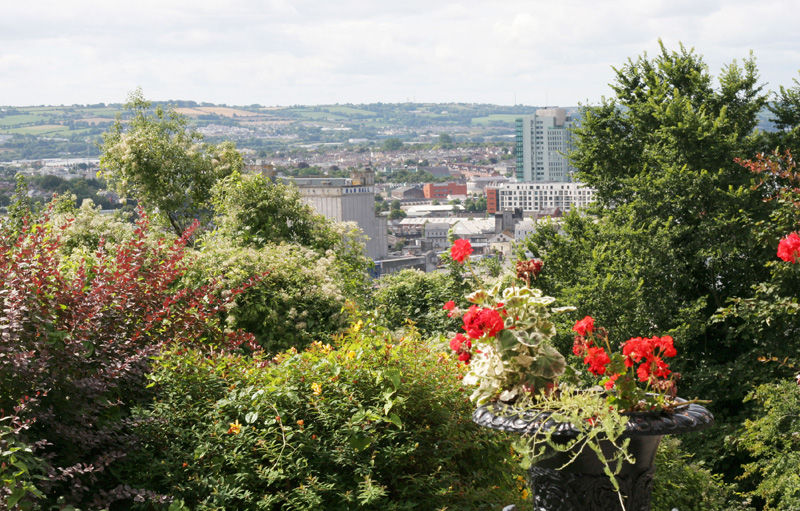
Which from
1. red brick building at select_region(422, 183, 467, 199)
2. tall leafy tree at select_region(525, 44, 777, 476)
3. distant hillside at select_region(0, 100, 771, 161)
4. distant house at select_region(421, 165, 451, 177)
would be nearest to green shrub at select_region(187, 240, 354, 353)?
tall leafy tree at select_region(525, 44, 777, 476)

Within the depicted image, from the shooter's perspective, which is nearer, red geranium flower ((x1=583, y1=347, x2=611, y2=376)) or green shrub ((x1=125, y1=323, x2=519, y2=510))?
red geranium flower ((x1=583, y1=347, x2=611, y2=376))

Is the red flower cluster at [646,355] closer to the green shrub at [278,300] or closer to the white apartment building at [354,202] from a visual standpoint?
the green shrub at [278,300]

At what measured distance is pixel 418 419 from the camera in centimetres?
368

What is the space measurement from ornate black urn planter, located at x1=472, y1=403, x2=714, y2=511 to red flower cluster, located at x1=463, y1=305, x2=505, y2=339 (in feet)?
0.90

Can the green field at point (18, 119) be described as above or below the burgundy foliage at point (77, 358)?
above

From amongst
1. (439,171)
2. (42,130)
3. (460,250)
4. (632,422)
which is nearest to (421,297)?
(460,250)

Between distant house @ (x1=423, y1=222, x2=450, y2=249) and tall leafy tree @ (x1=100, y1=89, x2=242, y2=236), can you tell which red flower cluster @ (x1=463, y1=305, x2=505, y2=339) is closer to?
tall leafy tree @ (x1=100, y1=89, x2=242, y2=236)

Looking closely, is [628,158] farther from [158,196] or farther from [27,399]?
[27,399]

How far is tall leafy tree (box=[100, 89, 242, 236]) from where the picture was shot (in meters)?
13.4

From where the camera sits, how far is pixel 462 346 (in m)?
3.25

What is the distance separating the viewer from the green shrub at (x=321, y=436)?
3.30 m

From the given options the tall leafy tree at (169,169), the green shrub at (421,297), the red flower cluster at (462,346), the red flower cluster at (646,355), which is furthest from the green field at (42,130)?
the red flower cluster at (646,355)

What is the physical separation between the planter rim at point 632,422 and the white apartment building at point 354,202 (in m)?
44.9

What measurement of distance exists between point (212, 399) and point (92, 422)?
541 mm
